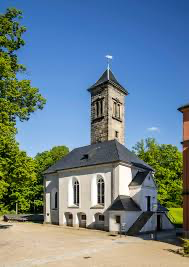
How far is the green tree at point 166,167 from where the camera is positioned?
172 feet

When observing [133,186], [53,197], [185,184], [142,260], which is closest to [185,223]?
[185,184]

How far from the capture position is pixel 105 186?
114 feet

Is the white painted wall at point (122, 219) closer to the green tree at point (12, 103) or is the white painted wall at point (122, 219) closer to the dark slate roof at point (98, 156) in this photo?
the dark slate roof at point (98, 156)

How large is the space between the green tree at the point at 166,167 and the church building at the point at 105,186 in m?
12.0

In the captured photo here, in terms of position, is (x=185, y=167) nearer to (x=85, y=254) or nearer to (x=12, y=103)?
(x=85, y=254)

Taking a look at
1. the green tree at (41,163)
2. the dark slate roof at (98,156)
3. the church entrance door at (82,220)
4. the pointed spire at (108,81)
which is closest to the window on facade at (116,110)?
the pointed spire at (108,81)

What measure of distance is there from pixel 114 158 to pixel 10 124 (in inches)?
601

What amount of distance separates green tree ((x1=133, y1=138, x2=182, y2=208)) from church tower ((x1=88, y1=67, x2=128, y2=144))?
1194 cm

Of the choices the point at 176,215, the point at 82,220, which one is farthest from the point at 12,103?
the point at 176,215

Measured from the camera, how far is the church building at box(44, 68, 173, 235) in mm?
32875

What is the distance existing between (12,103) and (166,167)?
39.5 m

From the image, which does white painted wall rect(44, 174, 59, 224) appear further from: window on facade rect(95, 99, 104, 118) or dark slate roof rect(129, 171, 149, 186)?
dark slate roof rect(129, 171, 149, 186)

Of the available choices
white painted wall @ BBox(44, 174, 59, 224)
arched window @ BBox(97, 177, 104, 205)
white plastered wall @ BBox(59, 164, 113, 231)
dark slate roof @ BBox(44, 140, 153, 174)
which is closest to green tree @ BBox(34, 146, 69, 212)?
white painted wall @ BBox(44, 174, 59, 224)

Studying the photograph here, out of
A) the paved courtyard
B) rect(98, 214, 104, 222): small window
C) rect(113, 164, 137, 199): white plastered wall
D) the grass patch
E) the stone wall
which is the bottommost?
the grass patch
